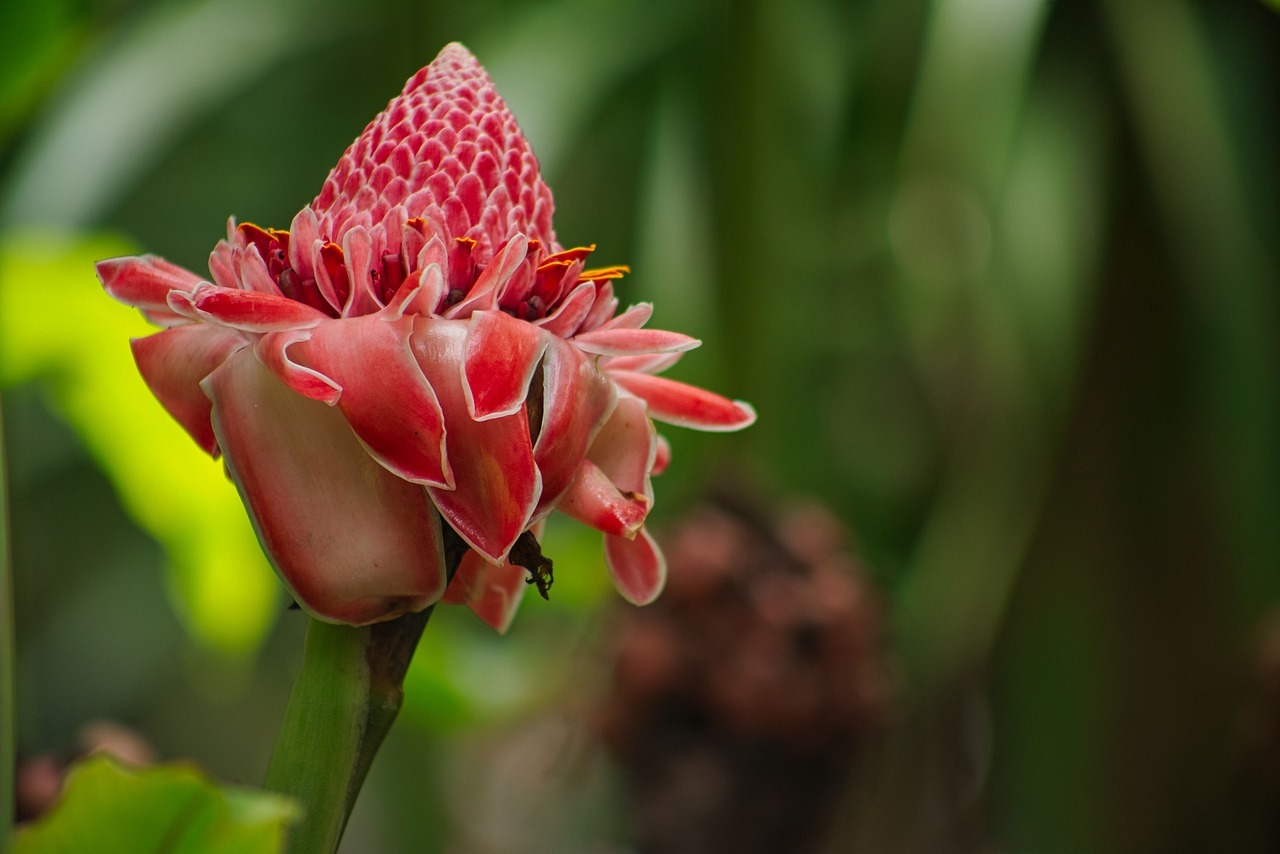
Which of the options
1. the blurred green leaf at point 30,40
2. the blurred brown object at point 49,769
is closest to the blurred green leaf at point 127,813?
the blurred brown object at point 49,769

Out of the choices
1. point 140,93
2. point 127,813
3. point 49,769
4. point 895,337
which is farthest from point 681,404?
point 895,337

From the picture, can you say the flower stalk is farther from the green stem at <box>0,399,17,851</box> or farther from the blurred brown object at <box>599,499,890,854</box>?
the blurred brown object at <box>599,499,890,854</box>

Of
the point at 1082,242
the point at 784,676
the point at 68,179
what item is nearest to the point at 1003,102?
the point at 1082,242

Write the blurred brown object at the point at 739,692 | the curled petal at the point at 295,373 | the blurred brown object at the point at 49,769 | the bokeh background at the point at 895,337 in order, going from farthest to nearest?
the bokeh background at the point at 895,337, the blurred brown object at the point at 739,692, the blurred brown object at the point at 49,769, the curled petal at the point at 295,373

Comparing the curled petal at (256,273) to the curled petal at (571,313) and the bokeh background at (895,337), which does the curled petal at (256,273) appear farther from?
the bokeh background at (895,337)

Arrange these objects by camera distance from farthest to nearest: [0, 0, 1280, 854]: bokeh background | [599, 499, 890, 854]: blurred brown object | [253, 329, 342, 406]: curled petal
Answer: [0, 0, 1280, 854]: bokeh background → [599, 499, 890, 854]: blurred brown object → [253, 329, 342, 406]: curled petal

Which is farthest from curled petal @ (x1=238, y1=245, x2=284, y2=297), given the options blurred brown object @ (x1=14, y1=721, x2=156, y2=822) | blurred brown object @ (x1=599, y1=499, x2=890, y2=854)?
blurred brown object @ (x1=599, y1=499, x2=890, y2=854)
